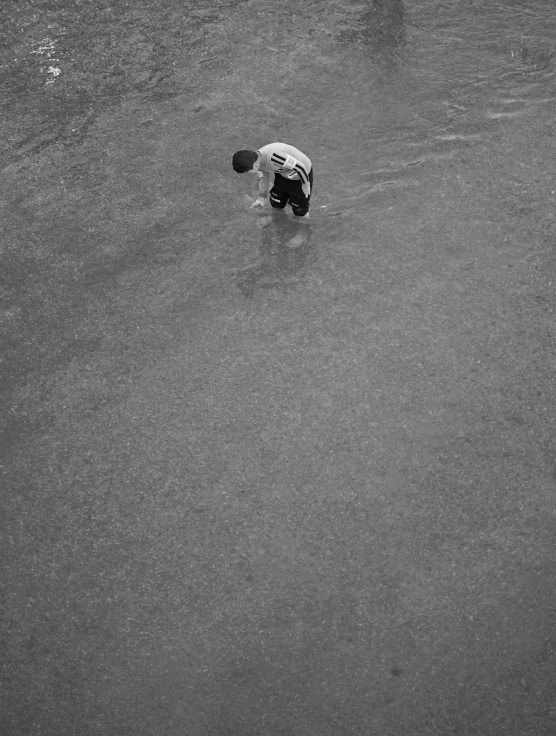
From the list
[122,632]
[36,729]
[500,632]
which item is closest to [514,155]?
[500,632]

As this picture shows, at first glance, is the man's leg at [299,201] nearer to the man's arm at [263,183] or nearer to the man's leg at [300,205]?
the man's leg at [300,205]

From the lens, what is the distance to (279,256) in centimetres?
733

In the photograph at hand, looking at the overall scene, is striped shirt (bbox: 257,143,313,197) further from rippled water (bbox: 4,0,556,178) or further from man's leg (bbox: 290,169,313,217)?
rippled water (bbox: 4,0,556,178)

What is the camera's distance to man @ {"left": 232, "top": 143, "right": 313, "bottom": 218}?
6742 millimetres

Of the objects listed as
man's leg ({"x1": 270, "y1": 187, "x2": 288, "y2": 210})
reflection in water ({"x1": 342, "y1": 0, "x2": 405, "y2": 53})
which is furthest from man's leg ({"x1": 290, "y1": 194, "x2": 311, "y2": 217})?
reflection in water ({"x1": 342, "y1": 0, "x2": 405, "y2": 53})

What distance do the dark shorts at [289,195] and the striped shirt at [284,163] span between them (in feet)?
0.23

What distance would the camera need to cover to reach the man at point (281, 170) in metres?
6.74

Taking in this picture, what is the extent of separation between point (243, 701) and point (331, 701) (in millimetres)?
599

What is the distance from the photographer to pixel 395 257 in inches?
285

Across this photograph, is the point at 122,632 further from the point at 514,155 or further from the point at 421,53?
the point at 421,53

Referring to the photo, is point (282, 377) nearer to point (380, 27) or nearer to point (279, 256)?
point (279, 256)

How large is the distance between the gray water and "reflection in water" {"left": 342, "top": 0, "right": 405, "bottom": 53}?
3cm

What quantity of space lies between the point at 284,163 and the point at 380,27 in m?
3.42

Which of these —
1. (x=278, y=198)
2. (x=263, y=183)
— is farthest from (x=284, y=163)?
(x=278, y=198)
